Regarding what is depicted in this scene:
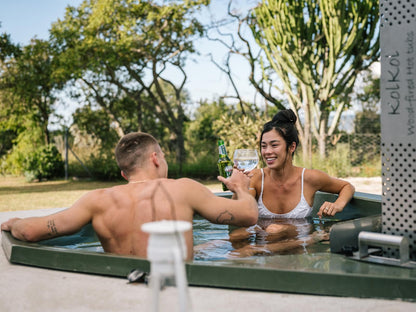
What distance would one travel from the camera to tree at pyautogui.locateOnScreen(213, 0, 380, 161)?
12242 millimetres

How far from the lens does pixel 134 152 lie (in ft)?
8.34

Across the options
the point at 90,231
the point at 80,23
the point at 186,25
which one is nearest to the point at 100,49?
the point at 80,23

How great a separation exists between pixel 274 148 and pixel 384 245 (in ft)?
5.66

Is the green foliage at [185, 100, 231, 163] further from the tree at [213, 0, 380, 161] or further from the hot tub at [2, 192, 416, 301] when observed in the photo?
the hot tub at [2, 192, 416, 301]

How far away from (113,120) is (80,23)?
13.6 ft

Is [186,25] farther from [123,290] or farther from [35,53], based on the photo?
[123,290]

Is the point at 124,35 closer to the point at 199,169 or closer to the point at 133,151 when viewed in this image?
the point at 199,169

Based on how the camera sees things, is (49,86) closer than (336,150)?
No

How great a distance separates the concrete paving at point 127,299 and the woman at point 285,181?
75.9 inches

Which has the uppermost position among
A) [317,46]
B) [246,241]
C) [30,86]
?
[317,46]

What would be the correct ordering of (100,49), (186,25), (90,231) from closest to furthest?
1. (90,231)
2. (100,49)
3. (186,25)

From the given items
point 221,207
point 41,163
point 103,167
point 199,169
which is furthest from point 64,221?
point 41,163

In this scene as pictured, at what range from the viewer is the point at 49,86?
17.6 metres

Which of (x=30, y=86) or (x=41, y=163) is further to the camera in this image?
(x=30, y=86)
